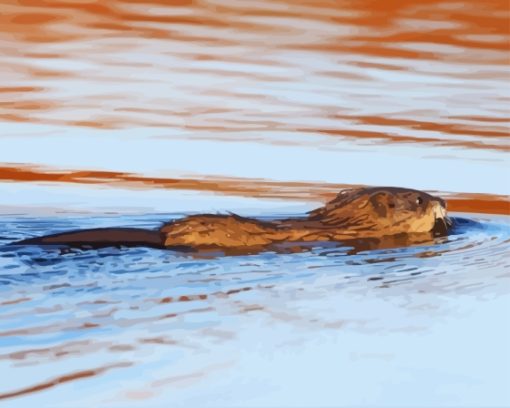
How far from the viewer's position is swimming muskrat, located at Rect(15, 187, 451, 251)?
4387 millimetres

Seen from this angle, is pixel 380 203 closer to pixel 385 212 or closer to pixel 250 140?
pixel 385 212

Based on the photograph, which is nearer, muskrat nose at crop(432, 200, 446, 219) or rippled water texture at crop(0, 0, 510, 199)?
rippled water texture at crop(0, 0, 510, 199)

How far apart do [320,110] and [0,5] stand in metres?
1.68

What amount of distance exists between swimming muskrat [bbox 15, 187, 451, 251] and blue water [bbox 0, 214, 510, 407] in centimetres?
15

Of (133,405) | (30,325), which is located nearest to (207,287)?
(30,325)

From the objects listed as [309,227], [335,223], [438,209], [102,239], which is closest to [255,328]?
[102,239]

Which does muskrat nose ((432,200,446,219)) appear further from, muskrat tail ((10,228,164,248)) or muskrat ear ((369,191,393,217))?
muskrat tail ((10,228,164,248))

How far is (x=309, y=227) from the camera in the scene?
A: 470cm

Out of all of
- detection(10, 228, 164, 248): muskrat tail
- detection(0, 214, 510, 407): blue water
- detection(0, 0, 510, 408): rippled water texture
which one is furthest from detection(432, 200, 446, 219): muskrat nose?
detection(10, 228, 164, 248): muskrat tail

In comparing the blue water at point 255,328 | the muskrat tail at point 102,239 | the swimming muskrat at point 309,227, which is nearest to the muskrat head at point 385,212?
the swimming muskrat at point 309,227

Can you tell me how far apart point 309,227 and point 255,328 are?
184cm

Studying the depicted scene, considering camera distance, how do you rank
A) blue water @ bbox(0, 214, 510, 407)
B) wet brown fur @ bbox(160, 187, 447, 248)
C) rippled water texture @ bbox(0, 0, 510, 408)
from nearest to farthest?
blue water @ bbox(0, 214, 510, 407), rippled water texture @ bbox(0, 0, 510, 408), wet brown fur @ bbox(160, 187, 447, 248)

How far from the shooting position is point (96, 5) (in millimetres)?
4590

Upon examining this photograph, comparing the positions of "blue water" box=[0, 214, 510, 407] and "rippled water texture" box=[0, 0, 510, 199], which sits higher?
"rippled water texture" box=[0, 0, 510, 199]
